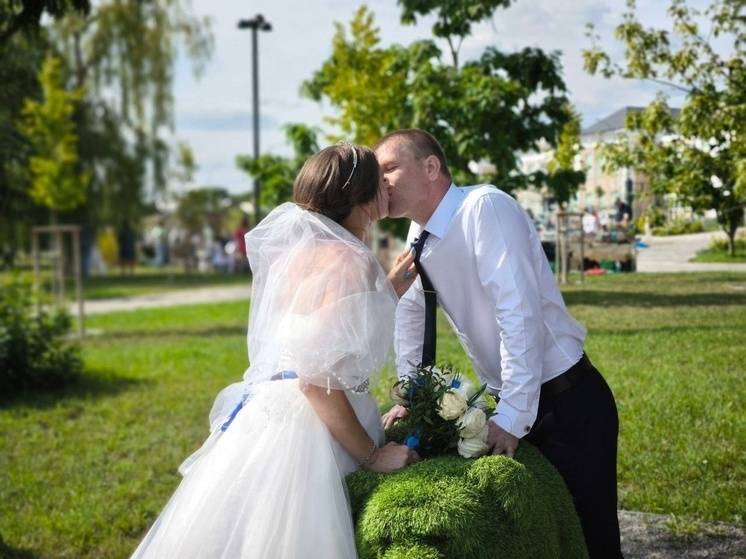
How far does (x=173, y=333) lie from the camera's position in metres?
13.9

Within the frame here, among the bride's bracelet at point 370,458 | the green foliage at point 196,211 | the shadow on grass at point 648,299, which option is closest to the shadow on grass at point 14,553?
the bride's bracelet at point 370,458

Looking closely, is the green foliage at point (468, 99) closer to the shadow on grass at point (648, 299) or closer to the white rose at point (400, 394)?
the shadow on grass at point (648, 299)

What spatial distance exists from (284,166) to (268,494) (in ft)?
18.5

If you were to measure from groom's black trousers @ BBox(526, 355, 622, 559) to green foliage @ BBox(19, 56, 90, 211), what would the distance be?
22.5 metres

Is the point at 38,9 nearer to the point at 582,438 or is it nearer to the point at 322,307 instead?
the point at 322,307

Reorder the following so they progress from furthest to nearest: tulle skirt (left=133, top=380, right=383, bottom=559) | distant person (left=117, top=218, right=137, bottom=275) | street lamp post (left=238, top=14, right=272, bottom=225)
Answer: distant person (left=117, top=218, right=137, bottom=275) < street lamp post (left=238, top=14, right=272, bottom=225) < tulle skirt (left=133, top=380, right=383, bottom=559)

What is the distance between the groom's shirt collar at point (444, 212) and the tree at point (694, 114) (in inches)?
69.8

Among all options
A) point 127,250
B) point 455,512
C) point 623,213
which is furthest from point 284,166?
point 127,250

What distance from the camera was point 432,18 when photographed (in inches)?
233

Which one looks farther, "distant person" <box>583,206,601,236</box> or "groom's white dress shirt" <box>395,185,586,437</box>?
"distant person" <box>583,206,601,236</box>

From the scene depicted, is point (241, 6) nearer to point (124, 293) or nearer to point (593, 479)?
point (593, 479)

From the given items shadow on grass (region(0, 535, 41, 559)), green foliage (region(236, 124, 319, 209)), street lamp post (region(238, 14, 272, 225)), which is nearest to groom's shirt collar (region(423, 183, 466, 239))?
shadow on grass (region(0, 535, 41, 559))

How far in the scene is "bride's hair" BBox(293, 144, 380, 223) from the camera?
3074 millimetres

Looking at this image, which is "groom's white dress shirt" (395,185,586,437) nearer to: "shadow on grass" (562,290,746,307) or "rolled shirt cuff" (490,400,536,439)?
"rolled shirt cuff" (490,400,536,439)
